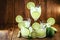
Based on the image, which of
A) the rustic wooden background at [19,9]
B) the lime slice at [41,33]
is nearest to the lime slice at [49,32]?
the lime slice at [41,33]

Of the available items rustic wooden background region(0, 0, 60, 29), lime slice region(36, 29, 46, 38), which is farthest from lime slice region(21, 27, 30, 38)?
rustic wooden background region(0, 0, 60, 29)

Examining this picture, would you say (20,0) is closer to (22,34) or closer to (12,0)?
(12,0)

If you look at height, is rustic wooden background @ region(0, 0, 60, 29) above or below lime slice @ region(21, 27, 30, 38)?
above

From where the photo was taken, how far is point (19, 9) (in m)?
2.20

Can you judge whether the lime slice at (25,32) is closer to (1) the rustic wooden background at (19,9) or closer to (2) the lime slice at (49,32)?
(2) the lime slice at (49,32)

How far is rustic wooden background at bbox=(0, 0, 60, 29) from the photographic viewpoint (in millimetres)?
2188

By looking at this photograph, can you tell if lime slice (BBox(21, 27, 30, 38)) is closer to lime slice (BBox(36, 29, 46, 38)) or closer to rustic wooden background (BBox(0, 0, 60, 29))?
lime slice (BBox(36, 29, 46, 38))

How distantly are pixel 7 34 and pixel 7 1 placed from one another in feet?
1.87

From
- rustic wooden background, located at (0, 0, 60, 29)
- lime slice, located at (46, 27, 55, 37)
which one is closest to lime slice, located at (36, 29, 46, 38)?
lime slice, located at (46, 27, 55, 37)

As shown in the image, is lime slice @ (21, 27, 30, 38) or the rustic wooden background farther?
the rustic wooden background

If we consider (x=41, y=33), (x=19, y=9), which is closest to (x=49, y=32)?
(x=41, y=33)

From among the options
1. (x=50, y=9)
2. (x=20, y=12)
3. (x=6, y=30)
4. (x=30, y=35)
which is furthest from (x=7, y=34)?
(x=50, y=9)

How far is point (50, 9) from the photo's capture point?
221 centimetres

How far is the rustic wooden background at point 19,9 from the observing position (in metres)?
2.19
